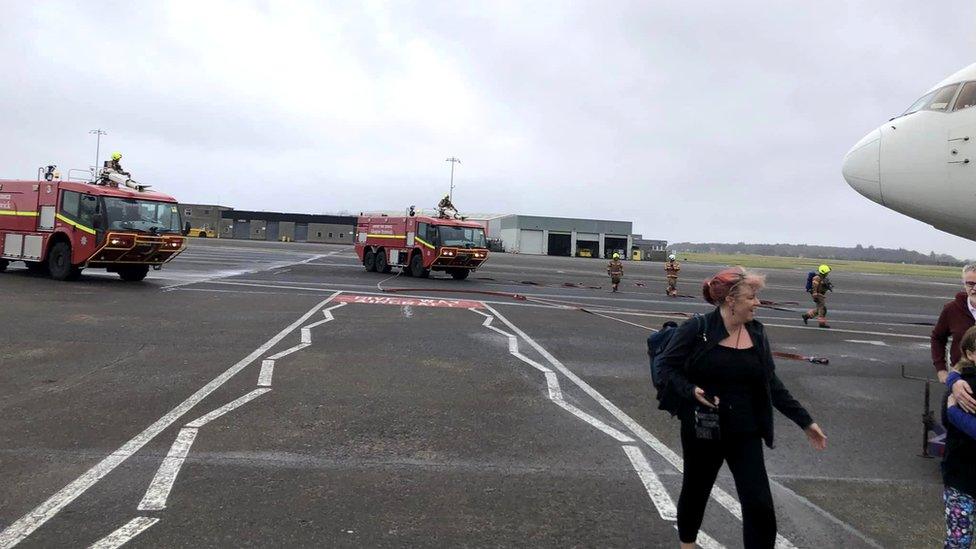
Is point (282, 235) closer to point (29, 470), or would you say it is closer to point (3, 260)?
point (3, 260)

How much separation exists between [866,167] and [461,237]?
1771 centimetres

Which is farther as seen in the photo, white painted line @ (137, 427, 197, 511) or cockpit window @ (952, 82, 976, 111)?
cockpit window @ (952, 82, 976, 111)

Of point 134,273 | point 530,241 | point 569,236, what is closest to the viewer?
point 134,273

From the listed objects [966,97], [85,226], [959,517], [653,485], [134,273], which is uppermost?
[966,97]

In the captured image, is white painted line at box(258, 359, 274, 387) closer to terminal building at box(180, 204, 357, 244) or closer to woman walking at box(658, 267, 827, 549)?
woman walking at box(658, 267, 827, 549)

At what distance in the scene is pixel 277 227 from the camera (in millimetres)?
105375

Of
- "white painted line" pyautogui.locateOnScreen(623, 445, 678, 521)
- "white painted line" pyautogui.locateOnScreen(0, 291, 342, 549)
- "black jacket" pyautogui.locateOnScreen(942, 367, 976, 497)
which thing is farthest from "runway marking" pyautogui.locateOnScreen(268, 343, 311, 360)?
"black jacket" pyautogui.locateOnScreen(942, 367, 976, 497)

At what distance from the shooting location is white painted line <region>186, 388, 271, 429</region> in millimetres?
5766

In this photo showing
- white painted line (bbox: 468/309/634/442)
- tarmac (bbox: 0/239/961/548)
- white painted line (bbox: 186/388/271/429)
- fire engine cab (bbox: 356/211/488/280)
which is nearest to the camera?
tarmac (bbox: 0/239/961/548)

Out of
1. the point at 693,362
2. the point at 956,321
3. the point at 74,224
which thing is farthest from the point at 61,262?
the point at 956,321

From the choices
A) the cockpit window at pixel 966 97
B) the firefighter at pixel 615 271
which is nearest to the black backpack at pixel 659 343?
the cockpit window at pixel 966 97

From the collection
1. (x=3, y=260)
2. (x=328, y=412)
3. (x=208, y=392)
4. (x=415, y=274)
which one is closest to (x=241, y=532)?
(x=328, y=412)

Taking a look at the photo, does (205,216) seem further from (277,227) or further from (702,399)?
(702,399)

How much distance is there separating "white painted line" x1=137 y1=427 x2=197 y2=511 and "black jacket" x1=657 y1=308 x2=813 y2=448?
310 centimetres
